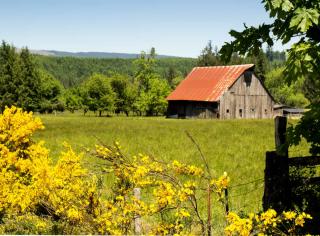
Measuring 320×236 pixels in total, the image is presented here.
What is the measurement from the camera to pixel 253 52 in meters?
7.01

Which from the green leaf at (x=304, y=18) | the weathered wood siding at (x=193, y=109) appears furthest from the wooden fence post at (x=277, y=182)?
the weathered wood siding at (x=193, y=109)

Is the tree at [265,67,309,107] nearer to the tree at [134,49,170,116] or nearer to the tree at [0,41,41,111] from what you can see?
the tree at [134,49,170,116]

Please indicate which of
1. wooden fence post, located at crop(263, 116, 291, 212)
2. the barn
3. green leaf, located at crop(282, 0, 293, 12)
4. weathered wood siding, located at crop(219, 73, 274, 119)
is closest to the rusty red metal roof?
the barn

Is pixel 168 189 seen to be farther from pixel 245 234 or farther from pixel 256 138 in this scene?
pixel 256 138

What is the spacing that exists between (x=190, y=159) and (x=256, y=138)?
365 inches

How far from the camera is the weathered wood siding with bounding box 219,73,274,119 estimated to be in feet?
195

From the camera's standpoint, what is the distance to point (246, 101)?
203 ft

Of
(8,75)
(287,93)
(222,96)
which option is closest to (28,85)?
(8,75)

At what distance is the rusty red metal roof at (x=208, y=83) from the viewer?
2323 inches

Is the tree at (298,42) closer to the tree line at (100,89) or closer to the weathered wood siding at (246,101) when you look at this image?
the weathered wood siding at (246,101)

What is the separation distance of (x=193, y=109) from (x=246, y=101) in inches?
314

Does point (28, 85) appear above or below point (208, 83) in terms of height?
below

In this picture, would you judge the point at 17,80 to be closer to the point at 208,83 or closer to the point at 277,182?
the point at 208,83

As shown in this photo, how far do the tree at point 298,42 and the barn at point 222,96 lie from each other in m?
51.0
